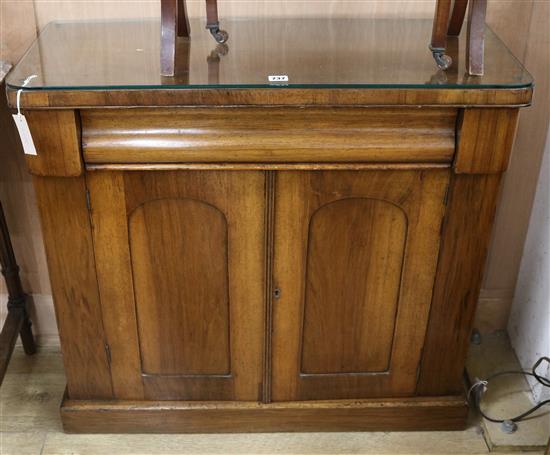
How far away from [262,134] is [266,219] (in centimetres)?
22

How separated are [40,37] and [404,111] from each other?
913mm

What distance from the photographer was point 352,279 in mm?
1757

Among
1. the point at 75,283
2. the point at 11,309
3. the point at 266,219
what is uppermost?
the point at 266,219

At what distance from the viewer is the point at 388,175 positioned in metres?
1.60

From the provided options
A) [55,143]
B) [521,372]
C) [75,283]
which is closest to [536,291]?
[521,372]

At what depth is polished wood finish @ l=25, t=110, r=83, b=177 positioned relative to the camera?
1.49m

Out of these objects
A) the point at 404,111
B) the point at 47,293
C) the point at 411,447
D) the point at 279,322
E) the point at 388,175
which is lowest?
the point at 411,447

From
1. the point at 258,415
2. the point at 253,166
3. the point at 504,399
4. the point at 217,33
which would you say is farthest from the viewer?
the point at 504,399

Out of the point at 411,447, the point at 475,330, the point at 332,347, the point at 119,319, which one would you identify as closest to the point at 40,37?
the point at 119,319

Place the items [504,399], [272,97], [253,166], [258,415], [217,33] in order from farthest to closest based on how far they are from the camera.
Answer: [504,399]
[258,415]
[217,33]
[253,166]
[272,97]

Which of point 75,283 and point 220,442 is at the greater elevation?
point 75,283

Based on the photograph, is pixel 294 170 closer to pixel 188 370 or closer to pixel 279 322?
pixel 279 322

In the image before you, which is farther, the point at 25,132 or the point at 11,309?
the point at 11,309

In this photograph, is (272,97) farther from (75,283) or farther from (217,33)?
(75,283)
